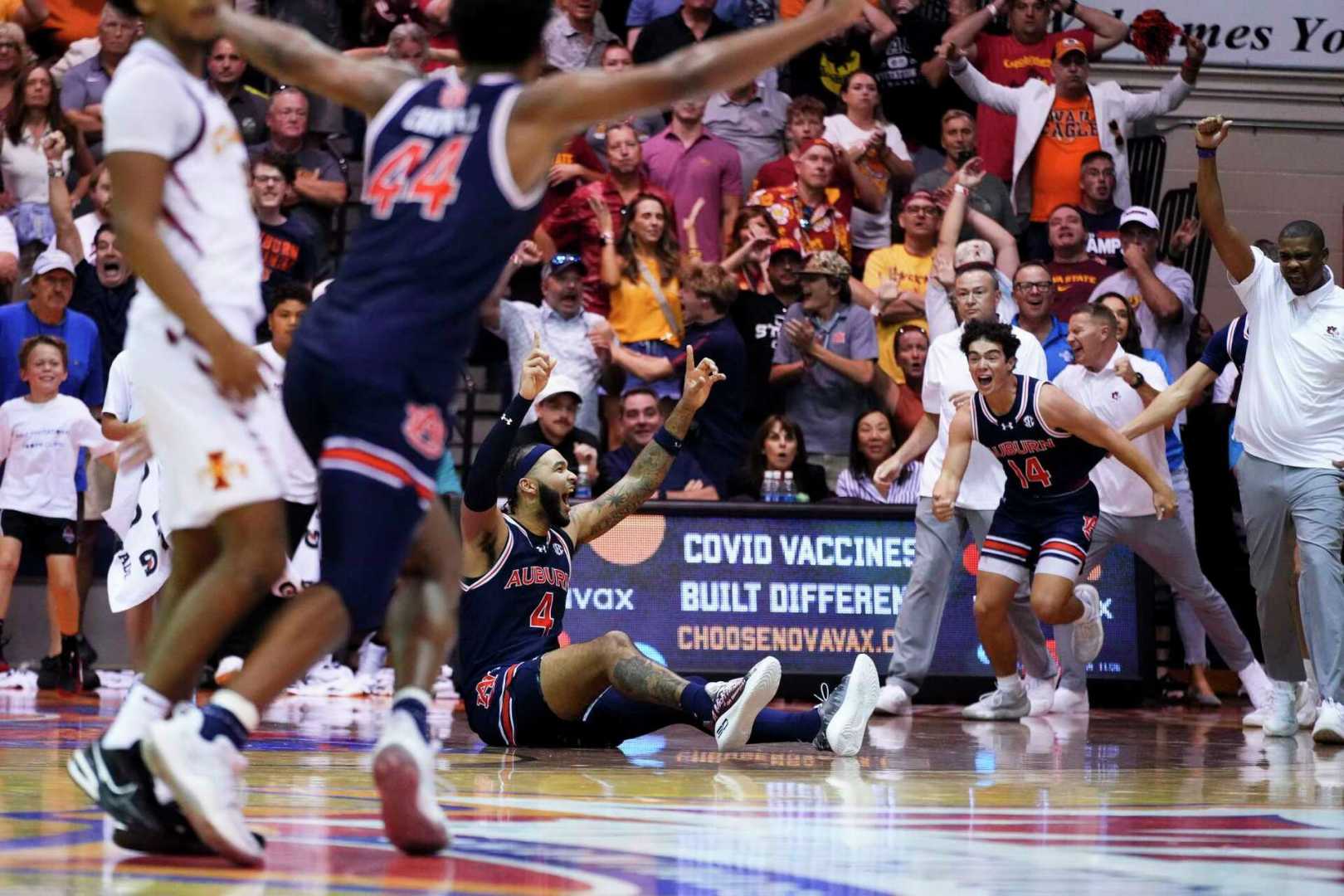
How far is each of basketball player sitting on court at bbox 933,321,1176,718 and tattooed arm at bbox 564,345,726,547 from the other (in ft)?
7.85

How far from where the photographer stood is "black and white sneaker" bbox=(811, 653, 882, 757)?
6.80 m

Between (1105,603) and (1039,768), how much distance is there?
445cm

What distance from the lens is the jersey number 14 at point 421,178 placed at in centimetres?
395

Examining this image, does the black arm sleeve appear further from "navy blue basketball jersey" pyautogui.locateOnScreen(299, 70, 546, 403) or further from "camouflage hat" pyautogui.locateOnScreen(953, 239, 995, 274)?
"camouflage hat" pyautogui.locateOnScreen(953, 239, 995, 274)

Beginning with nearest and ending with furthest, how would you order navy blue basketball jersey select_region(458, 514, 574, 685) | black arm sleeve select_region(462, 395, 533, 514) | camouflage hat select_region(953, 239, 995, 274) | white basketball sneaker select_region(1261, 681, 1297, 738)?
black arm sleeve select_region(462, 395, 533, 514), navy blue basketball jersey select_region(458, 514, 574, 685), white basketball sneaker select_region(1261, 681, 1297, 738), camouflage hat select_region(953, 239, 995, 274)

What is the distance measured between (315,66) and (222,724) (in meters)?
1.57

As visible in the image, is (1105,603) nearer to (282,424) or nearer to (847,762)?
(847,762)

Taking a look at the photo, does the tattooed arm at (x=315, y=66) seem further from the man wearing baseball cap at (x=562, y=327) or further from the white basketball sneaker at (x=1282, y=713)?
the man wearing baseball cap at (x=562, y=327)

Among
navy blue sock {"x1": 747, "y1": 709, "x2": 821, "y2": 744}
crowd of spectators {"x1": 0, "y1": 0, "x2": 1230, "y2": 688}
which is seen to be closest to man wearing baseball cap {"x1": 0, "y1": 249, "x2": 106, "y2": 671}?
crowd of spectators {"x1": 0, "y1": 0, "x2": 1230, "y2": 688}

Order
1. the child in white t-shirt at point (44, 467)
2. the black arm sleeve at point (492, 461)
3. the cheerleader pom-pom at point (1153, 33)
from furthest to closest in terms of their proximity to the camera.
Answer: the cheerleader pom-pom at point (1153, 33) < the child in white t-shirt at point (44, 467) < the black arm sleeve at point (492, 461)

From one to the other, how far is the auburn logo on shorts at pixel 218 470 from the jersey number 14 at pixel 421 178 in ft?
2.10

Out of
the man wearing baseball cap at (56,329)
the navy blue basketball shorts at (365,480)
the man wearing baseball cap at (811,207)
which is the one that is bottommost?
the navy blue basketball shorts at (365,480)

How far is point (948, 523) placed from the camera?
33.5ft

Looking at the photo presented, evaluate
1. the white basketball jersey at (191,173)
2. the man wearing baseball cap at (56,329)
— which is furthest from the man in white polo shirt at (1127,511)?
the white basketball jersey at (191,173)
